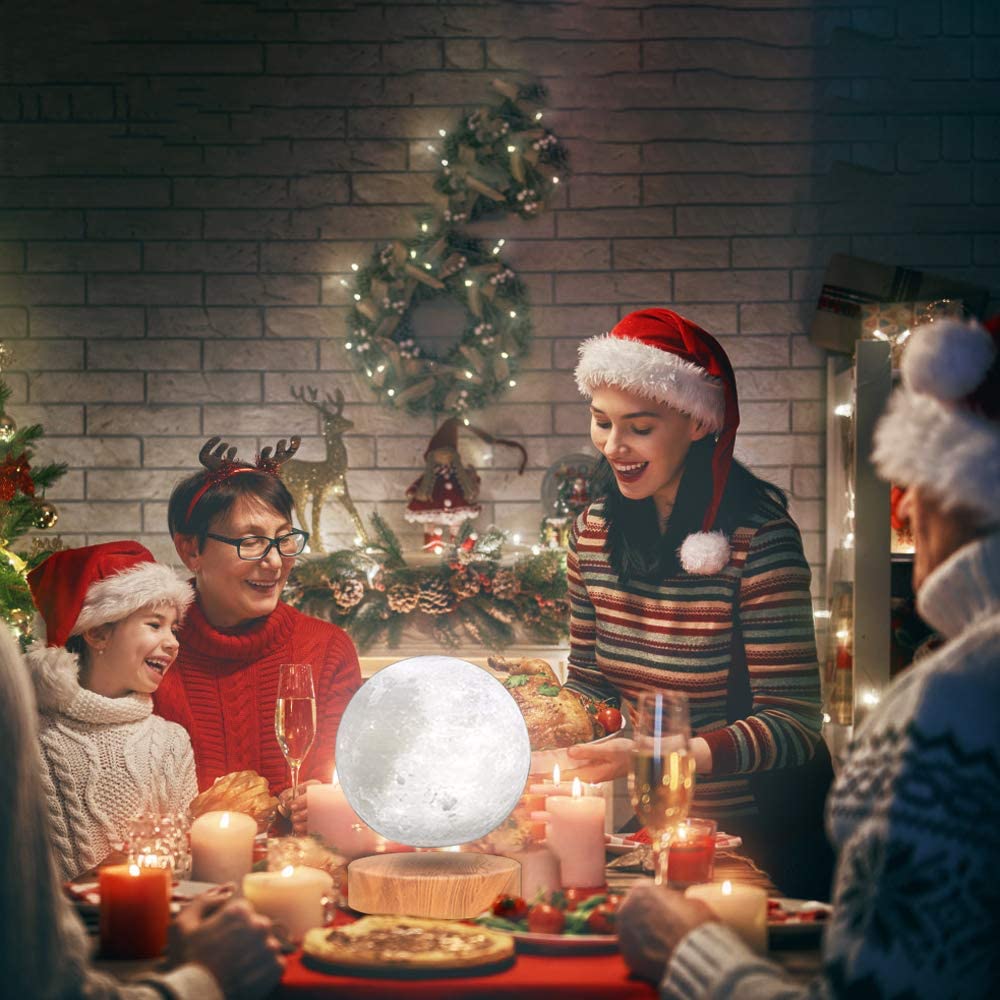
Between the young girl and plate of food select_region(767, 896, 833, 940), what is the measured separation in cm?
114

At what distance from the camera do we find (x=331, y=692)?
2.71 metres

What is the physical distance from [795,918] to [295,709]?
773 millimetres

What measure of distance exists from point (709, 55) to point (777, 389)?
1200 millimetres

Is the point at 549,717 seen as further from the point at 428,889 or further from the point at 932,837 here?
the point at 932,837

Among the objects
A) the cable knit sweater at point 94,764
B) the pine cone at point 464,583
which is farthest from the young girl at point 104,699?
the pine cone at point 464,583

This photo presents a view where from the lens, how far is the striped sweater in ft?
7.71

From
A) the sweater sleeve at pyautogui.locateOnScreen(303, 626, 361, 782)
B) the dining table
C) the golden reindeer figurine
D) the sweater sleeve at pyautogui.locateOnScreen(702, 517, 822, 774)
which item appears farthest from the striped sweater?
the golden reindeer figurine

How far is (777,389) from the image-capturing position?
14.0 feet

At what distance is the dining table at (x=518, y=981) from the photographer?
128 cm

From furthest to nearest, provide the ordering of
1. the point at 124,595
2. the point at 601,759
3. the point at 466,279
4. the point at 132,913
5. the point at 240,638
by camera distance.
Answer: the point at 466,279, the point at 240,638, the point at 124,595, the point at 601,759, the point at 132,913

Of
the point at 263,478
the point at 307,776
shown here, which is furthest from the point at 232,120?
the point at 307,776

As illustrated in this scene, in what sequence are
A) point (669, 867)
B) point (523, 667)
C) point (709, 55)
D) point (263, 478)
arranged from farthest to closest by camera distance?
point (709, 55) < point (263, 478) < point (523, 667) < point (669, 867)

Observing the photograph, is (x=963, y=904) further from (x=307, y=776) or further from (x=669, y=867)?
(x=307, y=776)

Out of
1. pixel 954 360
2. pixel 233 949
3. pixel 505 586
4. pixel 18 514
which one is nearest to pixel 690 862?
pixel 233 949
